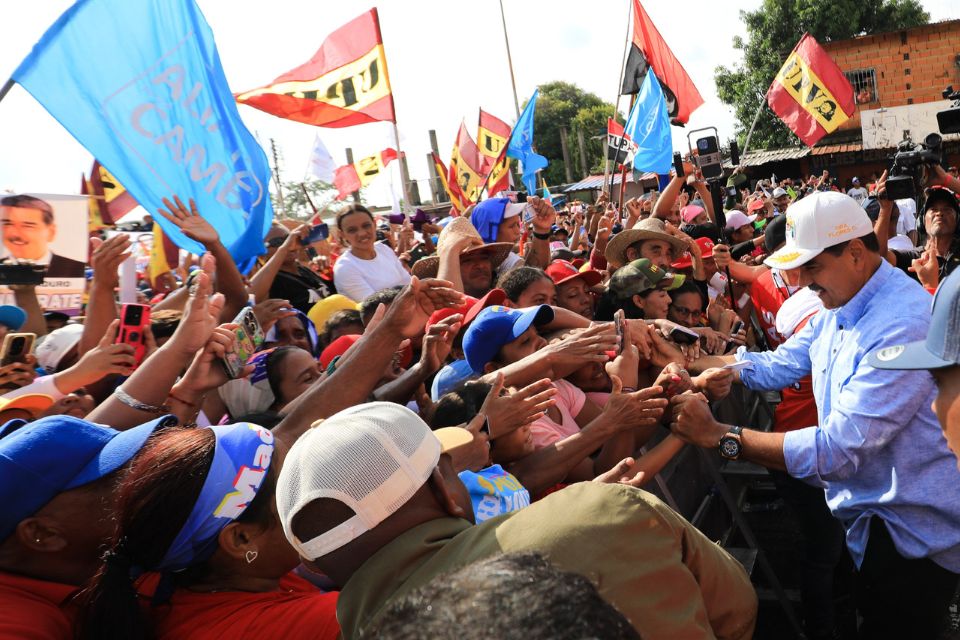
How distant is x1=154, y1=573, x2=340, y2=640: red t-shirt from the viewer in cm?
151

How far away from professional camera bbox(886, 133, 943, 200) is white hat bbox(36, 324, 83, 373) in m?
5.04

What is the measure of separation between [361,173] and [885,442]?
36.1ft

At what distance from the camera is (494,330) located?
10.2ft

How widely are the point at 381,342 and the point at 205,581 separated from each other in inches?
41.4

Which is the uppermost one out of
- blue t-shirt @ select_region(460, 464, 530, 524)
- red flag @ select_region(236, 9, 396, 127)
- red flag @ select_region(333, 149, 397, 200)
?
red flag @ select_region(236, 9, 396, 127)

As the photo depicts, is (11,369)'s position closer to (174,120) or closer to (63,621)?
(63,621)

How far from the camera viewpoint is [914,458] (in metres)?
2.34

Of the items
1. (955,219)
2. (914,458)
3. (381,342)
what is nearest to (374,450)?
(381,342)

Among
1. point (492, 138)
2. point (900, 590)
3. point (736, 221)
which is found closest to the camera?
point (900, 590)

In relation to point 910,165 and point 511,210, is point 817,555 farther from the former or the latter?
point 511,210

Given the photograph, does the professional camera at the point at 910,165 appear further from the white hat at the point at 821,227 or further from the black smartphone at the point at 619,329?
the black smartphone at the point at 619,329

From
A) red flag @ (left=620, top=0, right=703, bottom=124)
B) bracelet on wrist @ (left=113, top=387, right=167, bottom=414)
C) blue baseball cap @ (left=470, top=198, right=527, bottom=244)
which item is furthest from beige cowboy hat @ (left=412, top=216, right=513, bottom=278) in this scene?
red flag @ (left=620, top=0, right=703, bottom=124)

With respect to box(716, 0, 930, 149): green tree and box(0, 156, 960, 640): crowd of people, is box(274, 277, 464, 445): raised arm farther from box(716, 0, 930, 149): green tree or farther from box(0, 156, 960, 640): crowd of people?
box(716, 0, 930, 149): green tree

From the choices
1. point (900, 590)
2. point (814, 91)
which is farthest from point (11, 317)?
point (814, 91)
